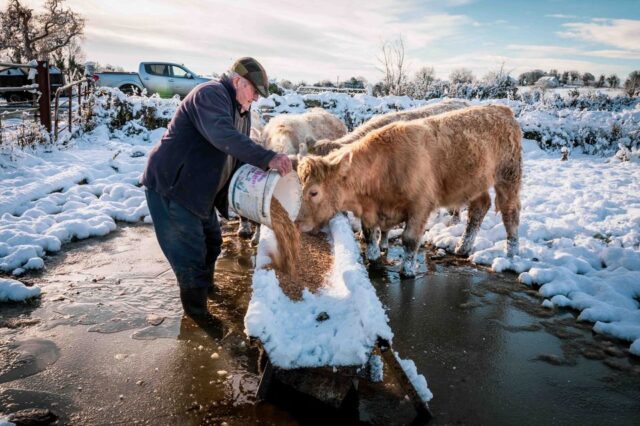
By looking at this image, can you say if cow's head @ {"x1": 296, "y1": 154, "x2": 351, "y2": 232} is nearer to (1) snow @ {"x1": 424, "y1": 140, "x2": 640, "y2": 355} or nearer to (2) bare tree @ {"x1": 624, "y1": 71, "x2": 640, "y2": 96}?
(1) snow @ {"x1": 424, "y1": 140, "x2": 640, "y2": 355}

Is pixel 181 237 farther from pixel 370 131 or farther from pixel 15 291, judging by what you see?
pixel 370 131

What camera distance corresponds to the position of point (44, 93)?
1114 cm

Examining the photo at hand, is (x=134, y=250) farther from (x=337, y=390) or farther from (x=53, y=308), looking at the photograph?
(x=337, y=390)

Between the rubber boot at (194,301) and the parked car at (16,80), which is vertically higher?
the parked car at (16,80)

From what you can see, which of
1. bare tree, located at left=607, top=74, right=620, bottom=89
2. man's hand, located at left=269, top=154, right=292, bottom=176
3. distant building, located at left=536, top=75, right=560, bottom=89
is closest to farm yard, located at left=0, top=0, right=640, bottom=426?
man's hand, located at left=269, top=154, right=292, bottom=176

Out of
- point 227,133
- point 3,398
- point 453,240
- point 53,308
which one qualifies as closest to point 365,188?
point 453,240

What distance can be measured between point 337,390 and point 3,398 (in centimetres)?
231

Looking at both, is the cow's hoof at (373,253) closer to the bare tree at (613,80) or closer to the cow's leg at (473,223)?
the cow's leg at (473,223)

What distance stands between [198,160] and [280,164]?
779 millimetres

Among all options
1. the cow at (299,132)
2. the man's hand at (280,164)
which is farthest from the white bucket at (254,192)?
the cow at (299,132)

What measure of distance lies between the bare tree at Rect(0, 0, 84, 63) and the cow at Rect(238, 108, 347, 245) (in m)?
40.5

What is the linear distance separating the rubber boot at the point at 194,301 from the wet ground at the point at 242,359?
5.5 inches

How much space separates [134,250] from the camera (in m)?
5.89

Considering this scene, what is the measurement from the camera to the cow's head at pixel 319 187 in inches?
201
